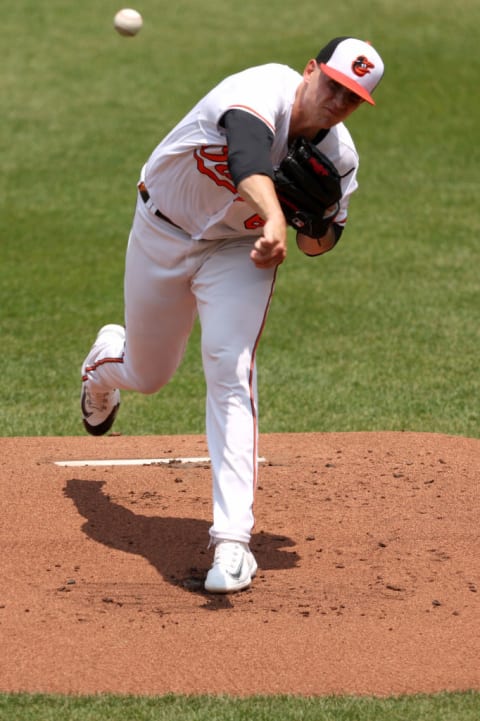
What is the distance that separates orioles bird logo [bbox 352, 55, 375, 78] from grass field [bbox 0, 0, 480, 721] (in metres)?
2.24

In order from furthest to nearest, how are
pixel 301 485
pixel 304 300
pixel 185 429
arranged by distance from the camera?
1. pixel 304 300
2. pixel 185 429
3. pixel 301 485

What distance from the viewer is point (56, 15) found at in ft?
63.6

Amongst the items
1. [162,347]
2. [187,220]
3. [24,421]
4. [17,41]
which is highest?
[17,41]

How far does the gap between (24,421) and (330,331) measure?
2.90 metres

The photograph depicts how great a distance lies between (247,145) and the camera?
4.28 m

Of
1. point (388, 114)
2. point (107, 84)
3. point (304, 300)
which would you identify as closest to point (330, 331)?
point (304, 300)

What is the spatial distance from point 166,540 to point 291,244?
7310 millimetres

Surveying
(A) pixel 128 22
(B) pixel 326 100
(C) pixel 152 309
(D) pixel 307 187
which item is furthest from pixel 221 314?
(A) pixel 128 22

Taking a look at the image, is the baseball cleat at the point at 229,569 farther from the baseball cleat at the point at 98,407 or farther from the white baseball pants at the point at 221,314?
the baseball cleat at the point at 98,407

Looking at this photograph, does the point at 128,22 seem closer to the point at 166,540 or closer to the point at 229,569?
the point at 166,540

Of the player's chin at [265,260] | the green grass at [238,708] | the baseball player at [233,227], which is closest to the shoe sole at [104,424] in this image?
the baseball player at [233,227]

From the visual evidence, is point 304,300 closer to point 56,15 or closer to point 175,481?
point 175,481

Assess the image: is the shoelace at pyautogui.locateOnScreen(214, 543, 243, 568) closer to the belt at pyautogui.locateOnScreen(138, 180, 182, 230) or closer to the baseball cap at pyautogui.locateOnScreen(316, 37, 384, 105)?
the belt at pyautogui.locateOnScreen(138, 180, 182, 230)

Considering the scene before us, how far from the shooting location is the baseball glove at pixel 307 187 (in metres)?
4.55
